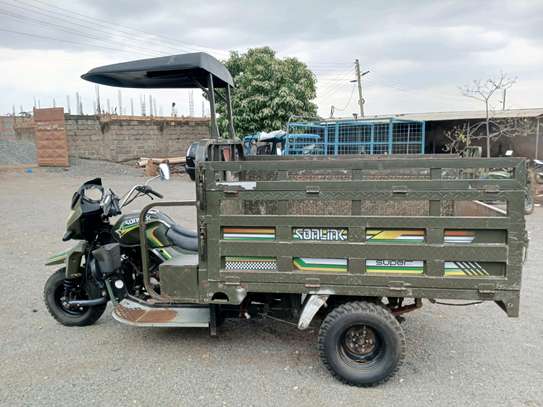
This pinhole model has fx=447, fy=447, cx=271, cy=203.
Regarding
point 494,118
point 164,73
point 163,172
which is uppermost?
point 494,118

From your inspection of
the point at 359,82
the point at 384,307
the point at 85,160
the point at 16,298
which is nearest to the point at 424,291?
the point at 384,307

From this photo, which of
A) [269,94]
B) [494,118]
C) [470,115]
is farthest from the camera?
[269,94]

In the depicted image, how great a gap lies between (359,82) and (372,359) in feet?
72.3

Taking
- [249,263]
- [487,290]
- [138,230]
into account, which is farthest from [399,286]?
[138,230]

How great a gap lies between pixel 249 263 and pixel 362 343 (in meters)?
0.94

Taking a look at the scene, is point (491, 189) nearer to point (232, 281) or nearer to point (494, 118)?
point (232, 281)

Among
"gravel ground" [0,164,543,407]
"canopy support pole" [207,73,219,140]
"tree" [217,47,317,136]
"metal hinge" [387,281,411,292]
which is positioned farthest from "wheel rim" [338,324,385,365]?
"tree" [217,47,317,136]

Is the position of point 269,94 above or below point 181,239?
above

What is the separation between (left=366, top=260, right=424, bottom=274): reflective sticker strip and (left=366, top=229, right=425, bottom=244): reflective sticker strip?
13cm

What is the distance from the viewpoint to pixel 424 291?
9.14 ft

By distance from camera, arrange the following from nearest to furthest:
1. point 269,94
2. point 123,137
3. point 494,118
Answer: point 494,118, point 269,94, point 123,137

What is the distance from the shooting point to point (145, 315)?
3.39 metres

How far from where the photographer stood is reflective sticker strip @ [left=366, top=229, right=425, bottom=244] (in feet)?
9.14

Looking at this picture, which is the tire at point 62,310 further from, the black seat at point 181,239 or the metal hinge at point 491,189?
the metal hinge at point 491,189
